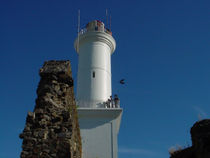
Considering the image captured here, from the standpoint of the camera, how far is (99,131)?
13.5 meters

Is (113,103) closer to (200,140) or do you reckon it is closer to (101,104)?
(101,104)

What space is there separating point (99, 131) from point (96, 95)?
2307 mm

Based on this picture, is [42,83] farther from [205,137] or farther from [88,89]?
[88,89]

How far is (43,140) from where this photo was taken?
468cm

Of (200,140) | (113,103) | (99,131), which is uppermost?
(113,103)

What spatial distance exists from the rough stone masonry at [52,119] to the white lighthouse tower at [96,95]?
7931mm

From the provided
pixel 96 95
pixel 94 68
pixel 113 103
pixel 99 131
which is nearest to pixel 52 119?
pixel 99 131

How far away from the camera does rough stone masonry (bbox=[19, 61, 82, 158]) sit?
4.57m

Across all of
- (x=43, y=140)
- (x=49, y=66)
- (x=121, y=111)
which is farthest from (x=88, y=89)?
(x=43, y=140)

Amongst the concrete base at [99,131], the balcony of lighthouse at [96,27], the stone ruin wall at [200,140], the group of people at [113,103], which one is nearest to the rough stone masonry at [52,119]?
the stone ruin wall at [200,140]

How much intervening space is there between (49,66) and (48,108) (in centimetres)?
105

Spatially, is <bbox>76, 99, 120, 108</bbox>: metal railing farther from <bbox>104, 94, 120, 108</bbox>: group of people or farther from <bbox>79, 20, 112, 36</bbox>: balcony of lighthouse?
<bbox>79, 20, 112, 36</bbox>: balcony of lighthouse

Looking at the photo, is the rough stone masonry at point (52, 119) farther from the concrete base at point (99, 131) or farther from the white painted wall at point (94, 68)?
the white painted wall at point (94, 68)

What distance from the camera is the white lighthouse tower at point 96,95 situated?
522 inches
